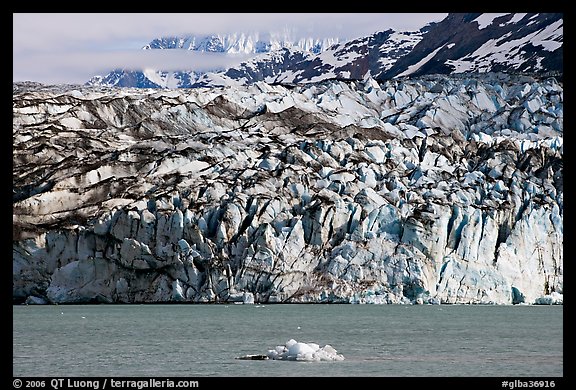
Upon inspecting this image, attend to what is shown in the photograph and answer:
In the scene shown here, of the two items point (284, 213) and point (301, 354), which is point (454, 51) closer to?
point (284, 213)

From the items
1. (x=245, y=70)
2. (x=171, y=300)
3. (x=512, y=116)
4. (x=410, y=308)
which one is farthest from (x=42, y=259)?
(x=245, y=70)

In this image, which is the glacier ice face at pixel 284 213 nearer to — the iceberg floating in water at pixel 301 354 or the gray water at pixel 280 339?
the gray water at pixel 280 339

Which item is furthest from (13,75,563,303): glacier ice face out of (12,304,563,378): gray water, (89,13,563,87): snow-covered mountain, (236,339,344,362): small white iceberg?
(89,13,563,87): snow-covered mountain

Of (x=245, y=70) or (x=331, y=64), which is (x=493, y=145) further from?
(x=245, y=70)

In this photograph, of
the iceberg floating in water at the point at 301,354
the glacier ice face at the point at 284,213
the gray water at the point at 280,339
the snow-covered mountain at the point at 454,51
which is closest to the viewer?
the gray water at the point at 280,339

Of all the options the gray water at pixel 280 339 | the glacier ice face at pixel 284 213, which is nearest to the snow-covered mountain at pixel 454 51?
the glacier ice face at pixel 284 213

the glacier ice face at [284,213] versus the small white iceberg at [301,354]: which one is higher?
the glacier ice face at [284,213]
